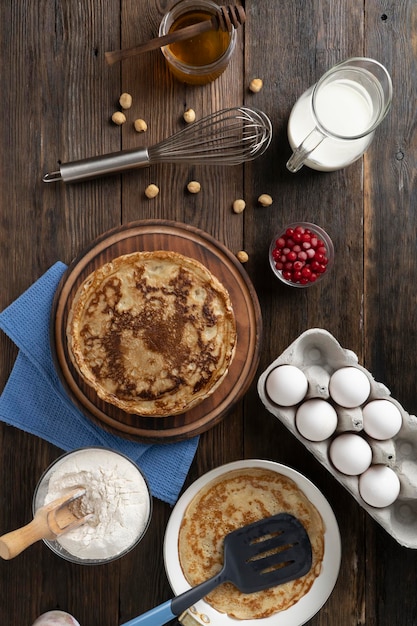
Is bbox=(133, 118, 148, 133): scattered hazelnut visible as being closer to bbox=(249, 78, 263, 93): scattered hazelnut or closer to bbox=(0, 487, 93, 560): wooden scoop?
bbox=(249, 78, 263, 93): scattered hazelnut

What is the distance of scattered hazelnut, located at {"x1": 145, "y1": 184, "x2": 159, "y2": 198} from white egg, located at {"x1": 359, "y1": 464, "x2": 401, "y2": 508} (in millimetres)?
933

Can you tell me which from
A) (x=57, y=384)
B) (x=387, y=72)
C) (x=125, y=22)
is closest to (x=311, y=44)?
(x=387, y=72)

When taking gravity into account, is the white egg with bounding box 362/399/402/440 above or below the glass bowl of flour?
above

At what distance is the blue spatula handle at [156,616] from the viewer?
170 cm

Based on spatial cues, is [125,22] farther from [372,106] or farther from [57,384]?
[57,384]

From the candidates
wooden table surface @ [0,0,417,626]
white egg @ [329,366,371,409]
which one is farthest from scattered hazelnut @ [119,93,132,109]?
white egg @ [329,366,371,409]

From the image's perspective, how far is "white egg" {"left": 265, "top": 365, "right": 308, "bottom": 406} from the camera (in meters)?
A: 1.67

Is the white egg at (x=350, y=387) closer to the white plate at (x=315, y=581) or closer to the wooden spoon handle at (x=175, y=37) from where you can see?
the white plate at (x=315, y=581)

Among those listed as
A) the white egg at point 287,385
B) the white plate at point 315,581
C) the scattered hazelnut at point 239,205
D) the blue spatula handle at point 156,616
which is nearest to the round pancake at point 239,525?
the white plate at point 315,581

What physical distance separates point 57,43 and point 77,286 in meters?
0.69

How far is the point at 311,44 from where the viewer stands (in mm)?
1890

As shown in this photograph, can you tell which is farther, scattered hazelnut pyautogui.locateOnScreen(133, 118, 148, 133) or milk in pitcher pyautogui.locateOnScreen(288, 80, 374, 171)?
scattered hazelnut pyautogui.locateOnScreen(133, 118, 148, 133)

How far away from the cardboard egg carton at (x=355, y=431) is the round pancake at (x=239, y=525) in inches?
6.5

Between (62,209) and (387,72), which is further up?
(387,72)
